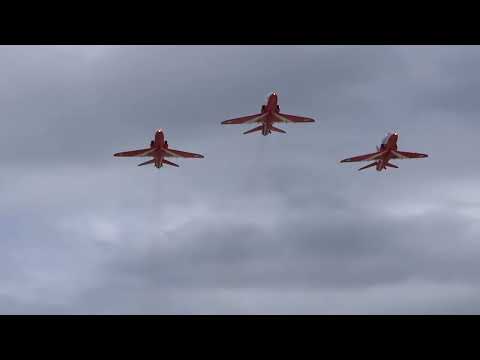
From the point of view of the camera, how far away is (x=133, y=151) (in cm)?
16538

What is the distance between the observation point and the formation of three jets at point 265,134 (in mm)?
156375

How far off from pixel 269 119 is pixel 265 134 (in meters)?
4.83

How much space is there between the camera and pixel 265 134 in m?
161

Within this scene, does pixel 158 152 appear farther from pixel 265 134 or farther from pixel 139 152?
pixel 265 134

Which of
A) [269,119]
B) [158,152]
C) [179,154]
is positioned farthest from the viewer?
[179,154]

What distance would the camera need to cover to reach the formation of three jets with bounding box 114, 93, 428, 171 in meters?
156

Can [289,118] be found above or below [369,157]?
above

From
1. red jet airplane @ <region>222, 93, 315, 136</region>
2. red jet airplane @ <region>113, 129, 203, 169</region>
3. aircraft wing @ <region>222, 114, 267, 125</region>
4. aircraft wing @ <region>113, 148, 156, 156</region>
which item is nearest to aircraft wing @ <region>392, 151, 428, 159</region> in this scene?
red jet airplane @ <region>222, 93, 315, 136</region>

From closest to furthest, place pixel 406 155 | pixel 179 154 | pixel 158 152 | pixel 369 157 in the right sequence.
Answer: pixel 158 152
pixel 369 157
pixel 179 154
pixel 406 155

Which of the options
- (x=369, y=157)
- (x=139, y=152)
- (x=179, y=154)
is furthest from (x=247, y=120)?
(x=369, y=157)

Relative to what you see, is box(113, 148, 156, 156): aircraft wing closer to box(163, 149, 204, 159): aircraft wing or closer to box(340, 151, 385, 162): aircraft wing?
box(163, 149, 204, 159): aircraft wing
